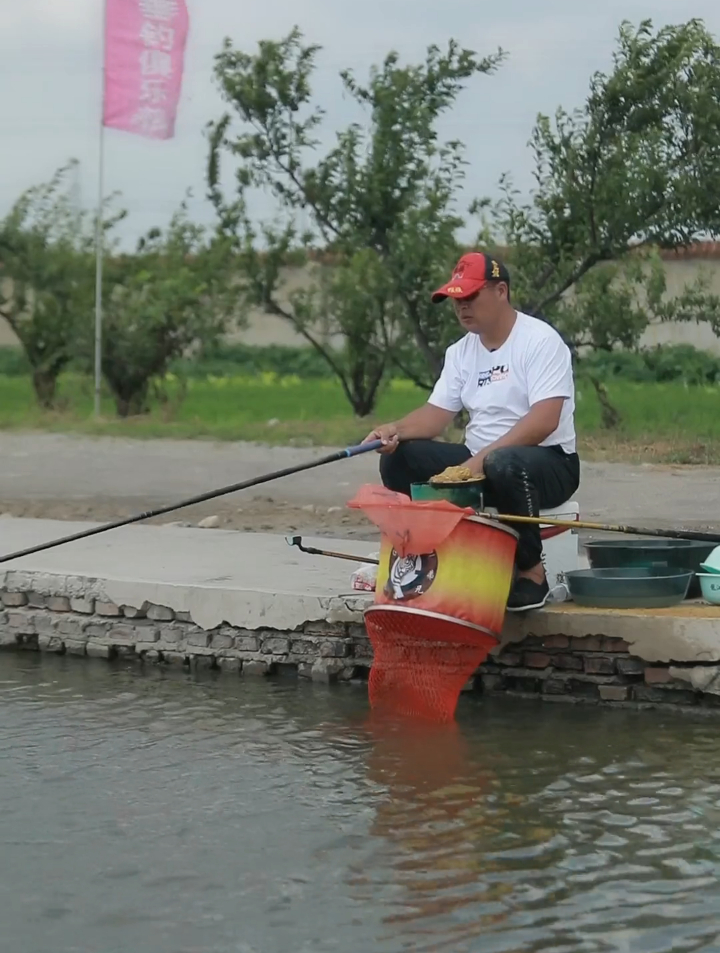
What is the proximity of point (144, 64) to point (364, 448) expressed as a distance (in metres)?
11.1

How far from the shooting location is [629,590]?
595cm

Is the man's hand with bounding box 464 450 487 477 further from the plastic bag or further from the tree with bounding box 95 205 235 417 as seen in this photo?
the tree with bounding box 95 205 235 417

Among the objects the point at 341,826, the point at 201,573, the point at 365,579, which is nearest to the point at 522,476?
the point at 365,579

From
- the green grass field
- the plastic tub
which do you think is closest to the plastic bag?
the plastic tub

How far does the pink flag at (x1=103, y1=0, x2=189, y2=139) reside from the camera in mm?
16094

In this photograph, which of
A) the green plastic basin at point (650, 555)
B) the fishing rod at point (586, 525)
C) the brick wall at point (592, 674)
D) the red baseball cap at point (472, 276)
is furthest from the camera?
the green plastic basin at point (650, 555)

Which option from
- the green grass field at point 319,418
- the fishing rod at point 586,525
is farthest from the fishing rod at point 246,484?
the green grass field at point 319,418

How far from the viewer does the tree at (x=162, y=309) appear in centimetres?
1708

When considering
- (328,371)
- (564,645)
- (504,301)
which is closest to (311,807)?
(564,645)

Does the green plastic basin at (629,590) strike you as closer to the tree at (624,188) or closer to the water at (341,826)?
the water at (341,826)

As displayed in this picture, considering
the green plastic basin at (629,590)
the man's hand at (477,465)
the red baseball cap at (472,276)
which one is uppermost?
the red baseball cap at (472,276)

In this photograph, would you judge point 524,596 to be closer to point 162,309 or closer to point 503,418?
point 503,418

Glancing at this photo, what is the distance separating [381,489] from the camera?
589 centimetres

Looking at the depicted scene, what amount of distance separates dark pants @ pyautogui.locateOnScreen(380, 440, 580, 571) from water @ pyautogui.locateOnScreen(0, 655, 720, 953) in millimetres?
673
